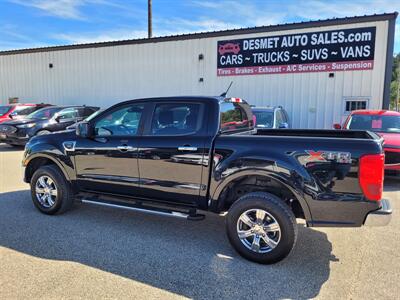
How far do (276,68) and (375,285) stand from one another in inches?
427

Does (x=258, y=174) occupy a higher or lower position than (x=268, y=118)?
lower

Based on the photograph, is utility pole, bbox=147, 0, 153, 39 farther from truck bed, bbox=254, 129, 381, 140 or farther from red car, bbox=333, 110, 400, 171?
truck bed, bbox=254, 129, 381, 140

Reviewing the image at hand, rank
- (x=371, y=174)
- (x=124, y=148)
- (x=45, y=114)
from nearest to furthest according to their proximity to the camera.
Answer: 1. (x=371, y=174)
2. (x=124, y=148)
3. (x=45, y=114)

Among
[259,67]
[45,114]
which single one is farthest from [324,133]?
[45,114]

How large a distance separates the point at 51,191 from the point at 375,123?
7293 millimetres

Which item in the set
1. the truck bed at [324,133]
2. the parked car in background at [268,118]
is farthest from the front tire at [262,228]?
the parked car in background at [268,118]

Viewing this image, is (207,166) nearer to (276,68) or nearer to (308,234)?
(308,234)

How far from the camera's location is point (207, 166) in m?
3.87

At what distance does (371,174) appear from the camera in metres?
3.16

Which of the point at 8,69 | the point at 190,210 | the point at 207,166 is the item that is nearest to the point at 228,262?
the point at 190,210

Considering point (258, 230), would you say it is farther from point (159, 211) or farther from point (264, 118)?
point (264, 118)

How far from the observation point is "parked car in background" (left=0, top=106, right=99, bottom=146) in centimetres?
1152

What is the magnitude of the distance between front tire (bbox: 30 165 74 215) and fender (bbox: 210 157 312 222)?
235cm

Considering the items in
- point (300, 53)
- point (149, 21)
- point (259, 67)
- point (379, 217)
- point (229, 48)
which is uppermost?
point (149, 21)
